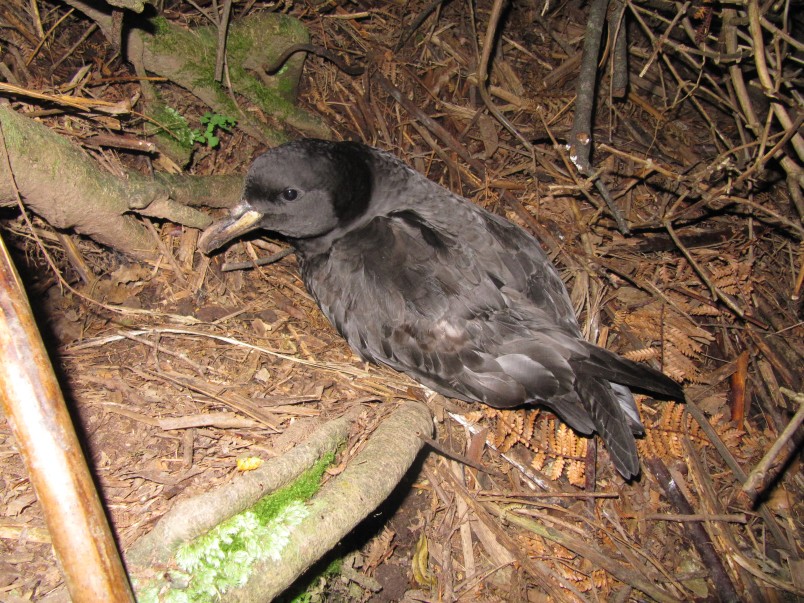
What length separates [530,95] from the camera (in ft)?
18.2

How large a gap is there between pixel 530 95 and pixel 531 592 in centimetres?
464

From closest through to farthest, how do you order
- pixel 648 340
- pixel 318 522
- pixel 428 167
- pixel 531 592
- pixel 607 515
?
pixel 318 522, pixel 531 592, pixel 607 515, pixel 648 340, pixel 428 167

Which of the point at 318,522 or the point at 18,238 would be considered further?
the point at 18,238

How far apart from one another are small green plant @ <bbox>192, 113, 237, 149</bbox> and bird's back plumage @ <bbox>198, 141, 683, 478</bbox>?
1.00 meters

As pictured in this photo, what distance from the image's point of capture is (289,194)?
147 inches

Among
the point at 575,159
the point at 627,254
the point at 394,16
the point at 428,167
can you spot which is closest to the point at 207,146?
the point at 428,167

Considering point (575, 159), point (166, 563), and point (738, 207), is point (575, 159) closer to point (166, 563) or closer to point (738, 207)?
point (738, 207)

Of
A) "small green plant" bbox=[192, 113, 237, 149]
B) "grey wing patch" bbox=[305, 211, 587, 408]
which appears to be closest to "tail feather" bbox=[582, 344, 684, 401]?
"grey wing patch" bbox=[305, 211, 587, 408]

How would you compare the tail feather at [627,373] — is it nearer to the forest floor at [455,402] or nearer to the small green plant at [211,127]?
the forest floor at [455,402]

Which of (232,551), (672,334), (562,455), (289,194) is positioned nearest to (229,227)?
(289,194)

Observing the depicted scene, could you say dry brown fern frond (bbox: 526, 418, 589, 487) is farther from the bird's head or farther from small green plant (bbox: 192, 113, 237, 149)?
small green plant (bbox: 192, 113, 237, 149)

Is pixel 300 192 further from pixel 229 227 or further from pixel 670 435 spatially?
pixel 670 435

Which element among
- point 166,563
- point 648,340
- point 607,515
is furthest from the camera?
point 648,340

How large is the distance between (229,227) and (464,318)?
1797 millimetres
